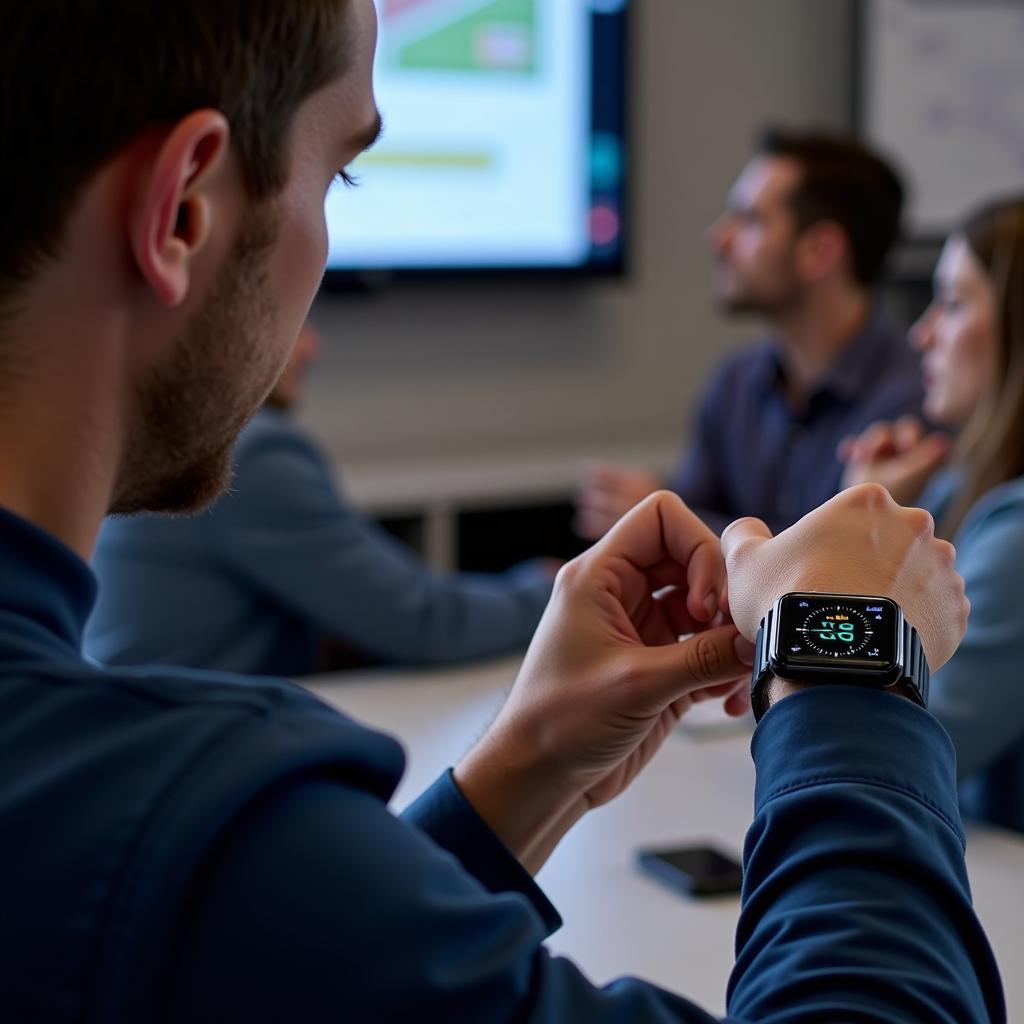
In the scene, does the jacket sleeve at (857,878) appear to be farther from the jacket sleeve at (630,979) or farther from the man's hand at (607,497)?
the man's hand at (607,497)

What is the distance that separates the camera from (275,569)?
2.12m

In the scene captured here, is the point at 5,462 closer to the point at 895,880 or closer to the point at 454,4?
the point at 895,880

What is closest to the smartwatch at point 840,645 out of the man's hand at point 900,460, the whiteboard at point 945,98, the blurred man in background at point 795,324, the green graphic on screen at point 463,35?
the man's hand at point 900,460

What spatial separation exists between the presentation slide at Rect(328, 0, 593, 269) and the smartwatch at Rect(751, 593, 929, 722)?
2818 millimetres

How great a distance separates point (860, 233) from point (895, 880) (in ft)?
9.80

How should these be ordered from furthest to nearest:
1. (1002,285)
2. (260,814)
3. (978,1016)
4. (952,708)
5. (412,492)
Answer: (412,492) < (1002,285) < (952,708) < (978,1016) < (260,814)

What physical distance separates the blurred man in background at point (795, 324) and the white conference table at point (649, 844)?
1385mm

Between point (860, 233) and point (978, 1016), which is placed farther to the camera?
point (860, 233)

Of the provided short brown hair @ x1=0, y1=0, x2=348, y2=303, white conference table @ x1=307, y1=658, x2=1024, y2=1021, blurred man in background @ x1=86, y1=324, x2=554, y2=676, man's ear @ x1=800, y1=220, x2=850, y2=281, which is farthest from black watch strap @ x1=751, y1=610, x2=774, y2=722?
man's ear @ x1=800, y1=220, x2=850, y2=281

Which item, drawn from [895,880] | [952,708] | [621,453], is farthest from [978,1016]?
[621,453]

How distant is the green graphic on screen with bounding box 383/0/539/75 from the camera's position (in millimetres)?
3549

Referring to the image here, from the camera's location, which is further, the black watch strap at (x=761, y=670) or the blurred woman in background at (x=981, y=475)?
the blurred woman in background at (x=981, y=475)

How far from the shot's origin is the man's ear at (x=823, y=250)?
3.45 meters

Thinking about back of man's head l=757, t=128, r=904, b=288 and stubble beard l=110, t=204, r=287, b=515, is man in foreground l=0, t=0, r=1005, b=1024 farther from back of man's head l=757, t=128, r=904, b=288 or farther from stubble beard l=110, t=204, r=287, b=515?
back of man's head l=757, t=128, r=904, b=288
